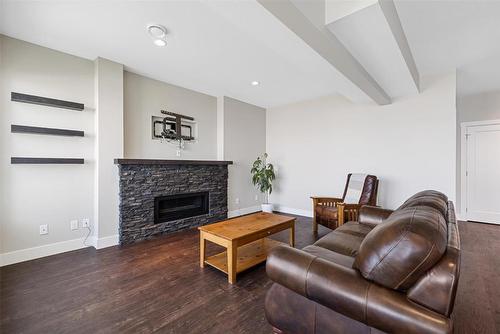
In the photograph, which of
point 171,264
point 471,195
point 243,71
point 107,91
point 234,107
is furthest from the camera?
point 234,107

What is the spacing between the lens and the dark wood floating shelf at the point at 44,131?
244 centimetres

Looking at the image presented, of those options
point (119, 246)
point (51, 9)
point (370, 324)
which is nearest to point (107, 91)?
point (51, 9)

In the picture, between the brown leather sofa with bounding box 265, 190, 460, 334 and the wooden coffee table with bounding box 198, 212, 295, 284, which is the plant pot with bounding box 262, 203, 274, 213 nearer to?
the wooden coffee table with bounding box 198, 212, 295, 284

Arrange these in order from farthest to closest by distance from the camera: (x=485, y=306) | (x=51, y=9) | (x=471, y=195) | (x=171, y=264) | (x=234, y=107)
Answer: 1. (x=234, y=107)
2. (x=471, y=195)
3. (x=171, y=264)
4. (x=51, y=9)
5. (x=485, y=306)

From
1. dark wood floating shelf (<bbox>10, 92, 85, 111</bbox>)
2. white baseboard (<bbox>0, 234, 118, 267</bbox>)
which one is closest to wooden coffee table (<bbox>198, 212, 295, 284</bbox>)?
white baseboard (<bbox>0, 234, 118, 267</bbox>)

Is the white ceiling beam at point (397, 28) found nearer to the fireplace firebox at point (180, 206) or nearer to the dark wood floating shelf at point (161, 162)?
the dark wood floating shelf at point (161, 162)

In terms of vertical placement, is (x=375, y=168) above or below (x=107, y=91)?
below

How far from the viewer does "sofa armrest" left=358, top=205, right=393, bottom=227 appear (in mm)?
2432

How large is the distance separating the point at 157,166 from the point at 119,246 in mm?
1243

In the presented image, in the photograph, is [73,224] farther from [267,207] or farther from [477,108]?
[477,108]

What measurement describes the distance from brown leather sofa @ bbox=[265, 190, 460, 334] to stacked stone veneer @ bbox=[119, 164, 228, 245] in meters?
2.58

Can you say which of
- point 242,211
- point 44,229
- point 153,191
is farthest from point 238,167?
point 44,229

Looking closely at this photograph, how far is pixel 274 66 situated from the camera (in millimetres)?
3158

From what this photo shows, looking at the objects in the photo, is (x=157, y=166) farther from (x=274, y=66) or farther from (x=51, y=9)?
(x=274, y=66)
